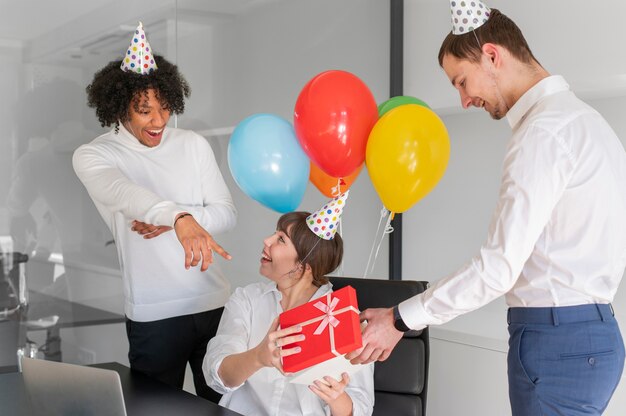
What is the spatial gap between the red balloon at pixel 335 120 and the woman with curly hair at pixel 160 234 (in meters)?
0.47

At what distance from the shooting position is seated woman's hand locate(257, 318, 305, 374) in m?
1.54

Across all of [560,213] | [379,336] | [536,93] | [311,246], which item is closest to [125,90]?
[311,246]

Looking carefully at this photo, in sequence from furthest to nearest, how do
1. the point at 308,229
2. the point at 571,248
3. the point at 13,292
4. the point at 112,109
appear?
the point at 13,292 < the point at 112,109 < the point at 308,229 < the point at 571,248

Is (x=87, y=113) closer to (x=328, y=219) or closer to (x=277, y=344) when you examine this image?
(x=328, y=219)

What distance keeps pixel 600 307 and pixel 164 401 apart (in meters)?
0.97

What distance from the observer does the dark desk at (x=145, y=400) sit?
159 cm

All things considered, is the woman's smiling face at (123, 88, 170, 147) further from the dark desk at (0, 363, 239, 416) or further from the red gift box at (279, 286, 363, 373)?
the red gift box at (279, 286, 363, 373)

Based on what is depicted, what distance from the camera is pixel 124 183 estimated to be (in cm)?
207

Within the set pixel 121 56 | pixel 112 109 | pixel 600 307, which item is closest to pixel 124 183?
pixel 112 109

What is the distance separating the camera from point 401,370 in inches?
78.4

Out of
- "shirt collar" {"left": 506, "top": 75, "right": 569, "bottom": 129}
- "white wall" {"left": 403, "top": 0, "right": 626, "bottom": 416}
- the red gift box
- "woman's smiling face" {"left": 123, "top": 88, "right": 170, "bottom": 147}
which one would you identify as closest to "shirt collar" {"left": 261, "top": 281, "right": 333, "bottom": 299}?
the red gift box

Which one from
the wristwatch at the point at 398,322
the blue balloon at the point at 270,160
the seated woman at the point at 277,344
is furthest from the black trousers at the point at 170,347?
the wristwatch at the point at 398,322

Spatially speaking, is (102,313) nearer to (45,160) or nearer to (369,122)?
(45,160)

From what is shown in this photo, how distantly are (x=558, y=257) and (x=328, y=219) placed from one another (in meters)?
0.62
